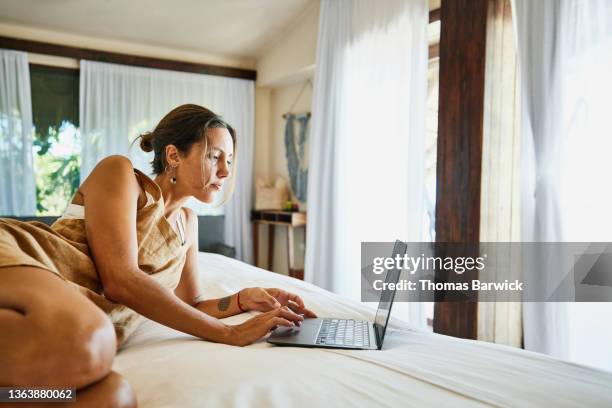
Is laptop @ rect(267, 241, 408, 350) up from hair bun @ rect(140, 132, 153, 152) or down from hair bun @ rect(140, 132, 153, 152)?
down

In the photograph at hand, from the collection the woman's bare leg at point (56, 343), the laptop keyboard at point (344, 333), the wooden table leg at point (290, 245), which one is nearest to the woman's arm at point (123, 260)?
the laptop keyboard at point (344, 333)

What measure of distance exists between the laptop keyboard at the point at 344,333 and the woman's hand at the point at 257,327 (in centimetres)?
10

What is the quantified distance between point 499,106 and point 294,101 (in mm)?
2960

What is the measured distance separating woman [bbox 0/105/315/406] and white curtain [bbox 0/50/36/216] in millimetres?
3495

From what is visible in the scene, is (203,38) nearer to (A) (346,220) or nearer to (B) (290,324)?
(A) (346,220)

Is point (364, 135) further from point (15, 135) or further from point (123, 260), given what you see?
point (15, 135)

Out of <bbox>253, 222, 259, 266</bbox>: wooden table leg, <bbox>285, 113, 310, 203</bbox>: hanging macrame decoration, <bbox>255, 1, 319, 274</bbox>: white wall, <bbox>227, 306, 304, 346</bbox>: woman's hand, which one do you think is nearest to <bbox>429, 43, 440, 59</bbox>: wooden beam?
<bbox>255, 1, 319, 274</bbox>: white wall

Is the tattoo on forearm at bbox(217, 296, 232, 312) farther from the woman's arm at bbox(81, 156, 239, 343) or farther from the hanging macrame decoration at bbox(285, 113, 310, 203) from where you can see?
the hanging macrame decoration at bbox(285, 113, 310, 203)

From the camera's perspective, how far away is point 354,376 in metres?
0.88

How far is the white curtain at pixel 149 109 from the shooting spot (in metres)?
4.69

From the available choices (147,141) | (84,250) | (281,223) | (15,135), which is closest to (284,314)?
(84,250)

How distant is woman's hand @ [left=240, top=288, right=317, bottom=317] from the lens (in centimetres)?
143

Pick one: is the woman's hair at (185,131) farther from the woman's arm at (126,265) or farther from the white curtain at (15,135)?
the white curtain at (15,135)

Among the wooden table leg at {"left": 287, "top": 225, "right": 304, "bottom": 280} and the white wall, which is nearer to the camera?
the white wall
